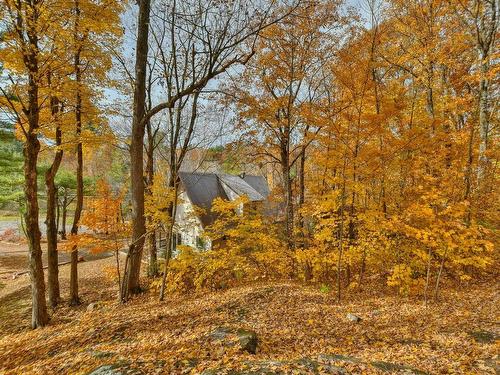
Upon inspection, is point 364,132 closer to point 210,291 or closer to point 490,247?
point 490,247

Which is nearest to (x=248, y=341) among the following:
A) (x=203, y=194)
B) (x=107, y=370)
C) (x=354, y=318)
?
(x=107, y=370)

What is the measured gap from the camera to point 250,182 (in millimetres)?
28609

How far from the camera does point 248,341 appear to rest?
4738mm

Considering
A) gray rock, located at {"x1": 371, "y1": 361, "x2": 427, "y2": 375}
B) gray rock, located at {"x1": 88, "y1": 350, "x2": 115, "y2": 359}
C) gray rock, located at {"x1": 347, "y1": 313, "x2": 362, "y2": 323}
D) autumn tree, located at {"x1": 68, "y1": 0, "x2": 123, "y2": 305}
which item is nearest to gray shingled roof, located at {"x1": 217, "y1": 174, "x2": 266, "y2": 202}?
autumn tree, located at {"x1": 68, "y1": 0, "x2": 123, "y2": 305}

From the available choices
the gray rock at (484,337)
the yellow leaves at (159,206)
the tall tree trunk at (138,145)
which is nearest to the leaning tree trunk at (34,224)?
the tall tree trunk at (138,145)

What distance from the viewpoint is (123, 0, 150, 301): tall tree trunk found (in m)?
7.94

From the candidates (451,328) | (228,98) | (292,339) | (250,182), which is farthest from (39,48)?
(250,182)

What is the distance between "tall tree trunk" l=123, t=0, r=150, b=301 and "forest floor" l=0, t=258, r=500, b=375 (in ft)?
4.09

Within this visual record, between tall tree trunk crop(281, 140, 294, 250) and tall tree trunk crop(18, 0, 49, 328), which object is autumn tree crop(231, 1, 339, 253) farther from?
tall tree trunk crop(18, 0, 49, 328)

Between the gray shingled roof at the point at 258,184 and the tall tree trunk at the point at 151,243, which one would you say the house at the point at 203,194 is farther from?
the tall tree trunk at the point at 151,243

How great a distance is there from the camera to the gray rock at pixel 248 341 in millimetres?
4617

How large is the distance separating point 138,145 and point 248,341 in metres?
6.23

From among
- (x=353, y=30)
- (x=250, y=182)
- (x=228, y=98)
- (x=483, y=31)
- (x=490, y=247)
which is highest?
(x=353, y=30)

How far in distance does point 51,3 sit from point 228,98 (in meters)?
5.44
